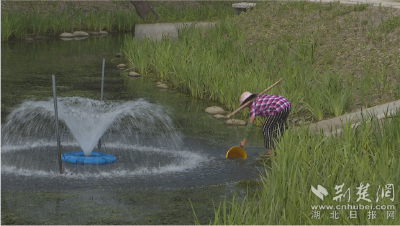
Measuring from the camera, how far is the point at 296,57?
1300 centimetres

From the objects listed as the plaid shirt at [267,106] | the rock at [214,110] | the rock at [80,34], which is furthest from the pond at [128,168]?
the rock at [80,34]

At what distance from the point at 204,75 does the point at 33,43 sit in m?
9.82

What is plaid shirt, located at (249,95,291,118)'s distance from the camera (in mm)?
8039

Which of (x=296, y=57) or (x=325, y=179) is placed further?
(x=296, y=57)

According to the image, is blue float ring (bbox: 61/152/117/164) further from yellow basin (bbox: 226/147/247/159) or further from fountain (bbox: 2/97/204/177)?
yellow basin (bbox: 226/147/247/159)

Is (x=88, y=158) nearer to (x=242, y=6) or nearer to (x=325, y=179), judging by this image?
(x=325, y=179)

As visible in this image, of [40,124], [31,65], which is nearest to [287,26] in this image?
[31,65]

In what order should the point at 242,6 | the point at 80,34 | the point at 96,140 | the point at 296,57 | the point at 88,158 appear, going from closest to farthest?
the point at 88,158
the point at 96,140
the point at 296,57
the point at 242,6
the point at 80,34

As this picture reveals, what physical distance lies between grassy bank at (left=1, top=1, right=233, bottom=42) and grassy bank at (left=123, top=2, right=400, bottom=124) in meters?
3.23

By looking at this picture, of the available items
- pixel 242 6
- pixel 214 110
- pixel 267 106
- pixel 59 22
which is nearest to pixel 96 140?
pixel 267 106

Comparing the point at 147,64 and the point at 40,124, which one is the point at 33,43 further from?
the point at 40,124

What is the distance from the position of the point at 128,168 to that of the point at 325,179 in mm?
2819

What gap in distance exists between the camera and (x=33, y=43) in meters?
20.4

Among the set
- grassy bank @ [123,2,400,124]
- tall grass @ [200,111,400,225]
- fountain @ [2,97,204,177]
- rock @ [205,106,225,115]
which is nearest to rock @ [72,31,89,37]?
grassy bank @ [123,2,400,124]
